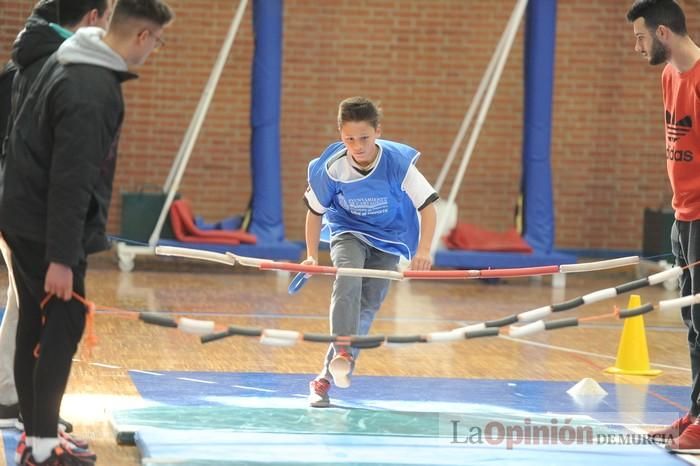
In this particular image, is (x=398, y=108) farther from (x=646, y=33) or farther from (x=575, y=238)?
(x=646, y=33)

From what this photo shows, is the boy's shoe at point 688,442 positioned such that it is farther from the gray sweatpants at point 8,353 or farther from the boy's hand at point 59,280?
the gray sweatpants at point 8,353

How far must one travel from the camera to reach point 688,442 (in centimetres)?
480

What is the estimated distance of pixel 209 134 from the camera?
41.8ft

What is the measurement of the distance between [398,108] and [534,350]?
19.2ft

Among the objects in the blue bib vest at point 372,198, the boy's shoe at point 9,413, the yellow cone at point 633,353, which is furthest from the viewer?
the yellow cone at point 633,353

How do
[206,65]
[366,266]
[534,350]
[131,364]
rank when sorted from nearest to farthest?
[366,266] < [131,364] < [534,350] < [206,65]

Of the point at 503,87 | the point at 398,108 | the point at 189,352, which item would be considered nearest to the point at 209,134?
the point at 398,108

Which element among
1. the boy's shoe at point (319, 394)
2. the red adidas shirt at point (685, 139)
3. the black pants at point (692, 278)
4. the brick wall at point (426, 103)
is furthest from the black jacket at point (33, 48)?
the brick wall at point (426, 103)

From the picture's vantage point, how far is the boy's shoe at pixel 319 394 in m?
5.44

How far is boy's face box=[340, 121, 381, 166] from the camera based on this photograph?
5.39m

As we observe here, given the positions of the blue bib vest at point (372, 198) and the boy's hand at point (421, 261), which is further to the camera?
the blue bib vest at point (372, 198)

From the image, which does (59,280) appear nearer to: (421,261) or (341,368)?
(341,368)

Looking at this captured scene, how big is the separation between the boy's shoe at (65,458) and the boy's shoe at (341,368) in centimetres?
142

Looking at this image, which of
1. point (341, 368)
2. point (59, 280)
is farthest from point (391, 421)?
point (59, 280)
